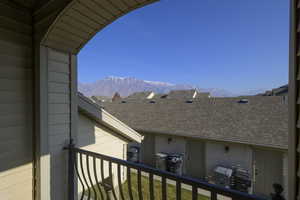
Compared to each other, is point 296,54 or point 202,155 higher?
point 296,54

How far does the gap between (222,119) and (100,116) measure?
7.55 meters

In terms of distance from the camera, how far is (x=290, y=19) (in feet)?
2.86

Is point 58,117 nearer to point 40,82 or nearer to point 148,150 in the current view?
point 40,82

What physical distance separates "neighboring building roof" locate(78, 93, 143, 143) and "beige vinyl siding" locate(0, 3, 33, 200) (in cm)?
148

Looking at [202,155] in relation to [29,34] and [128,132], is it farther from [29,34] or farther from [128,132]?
[29,34]

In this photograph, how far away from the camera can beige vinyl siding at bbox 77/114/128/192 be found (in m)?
3.47

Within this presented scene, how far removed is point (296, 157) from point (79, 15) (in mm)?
2074

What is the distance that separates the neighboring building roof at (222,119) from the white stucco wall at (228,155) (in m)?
0.39

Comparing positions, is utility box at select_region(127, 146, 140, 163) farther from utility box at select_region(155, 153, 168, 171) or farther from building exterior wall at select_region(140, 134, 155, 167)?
utility box at select_region(155, 153, 168, 171)

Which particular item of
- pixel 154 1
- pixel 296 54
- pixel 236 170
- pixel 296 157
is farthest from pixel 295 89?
pixel 236 170

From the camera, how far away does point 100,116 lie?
3637mm

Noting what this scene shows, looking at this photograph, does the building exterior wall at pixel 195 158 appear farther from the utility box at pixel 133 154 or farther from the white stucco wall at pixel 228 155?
the utility box at pixel 133 154

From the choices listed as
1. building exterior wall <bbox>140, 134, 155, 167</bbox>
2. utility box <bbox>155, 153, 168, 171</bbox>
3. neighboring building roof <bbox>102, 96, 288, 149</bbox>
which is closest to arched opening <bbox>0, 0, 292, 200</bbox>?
utility box <bbox>155, 153, 168, 171</bbox>

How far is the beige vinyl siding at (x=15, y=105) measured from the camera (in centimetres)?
157
